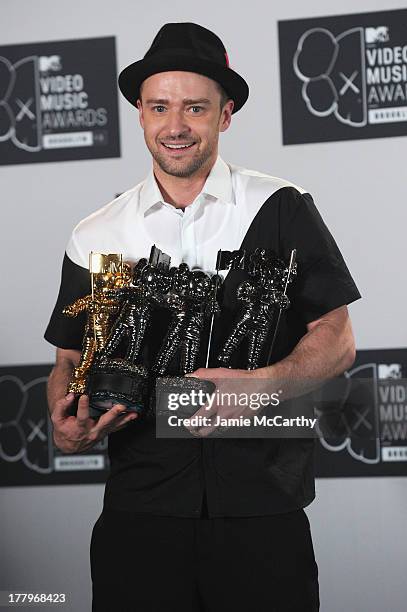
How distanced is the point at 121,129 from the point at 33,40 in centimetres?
37

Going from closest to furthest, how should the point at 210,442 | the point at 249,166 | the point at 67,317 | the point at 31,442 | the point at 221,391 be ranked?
the point at 221,391 → the point at 210,442 → the point at 67,317 → the point at 249,166 → the point at 31,442

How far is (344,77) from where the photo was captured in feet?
8.20

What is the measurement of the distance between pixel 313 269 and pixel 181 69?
0.46 metres

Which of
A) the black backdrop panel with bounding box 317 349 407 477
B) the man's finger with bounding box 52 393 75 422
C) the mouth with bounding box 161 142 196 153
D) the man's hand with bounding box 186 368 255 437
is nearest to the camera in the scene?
the man's hand with bounding box 186 368 255 437

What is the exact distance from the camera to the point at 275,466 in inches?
68.5

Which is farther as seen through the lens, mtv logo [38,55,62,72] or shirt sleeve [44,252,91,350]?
mtv logo [38,55,62,72]

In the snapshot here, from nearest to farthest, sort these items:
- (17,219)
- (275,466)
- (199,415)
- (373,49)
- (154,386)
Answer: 1. (199,415)
2. (154,386)
3. (275,466)
4. (373,49)
5. (17,219)

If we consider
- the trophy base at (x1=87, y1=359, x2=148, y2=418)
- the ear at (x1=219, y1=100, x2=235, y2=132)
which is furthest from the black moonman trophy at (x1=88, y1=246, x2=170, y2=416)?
the ear at (x1=219, y1=100, x2=235, y2=132)

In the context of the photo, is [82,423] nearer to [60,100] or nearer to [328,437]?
[328,437]

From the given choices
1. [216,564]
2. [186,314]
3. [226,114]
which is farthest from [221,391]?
[226,114]

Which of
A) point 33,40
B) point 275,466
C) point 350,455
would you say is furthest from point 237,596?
point 33,40

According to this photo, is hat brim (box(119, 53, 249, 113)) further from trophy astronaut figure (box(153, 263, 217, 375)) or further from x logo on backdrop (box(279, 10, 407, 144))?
x logo on backdrop (box(279, 10, 407, 144))

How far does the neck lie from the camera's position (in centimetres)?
182

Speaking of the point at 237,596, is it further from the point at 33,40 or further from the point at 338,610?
the point at 33,40
